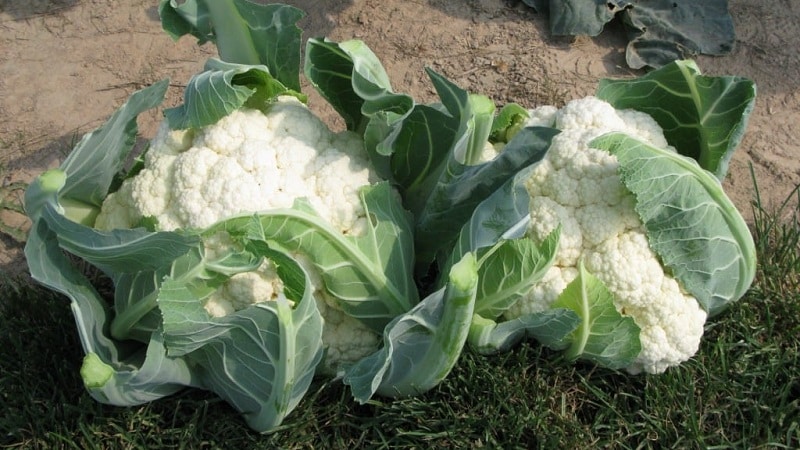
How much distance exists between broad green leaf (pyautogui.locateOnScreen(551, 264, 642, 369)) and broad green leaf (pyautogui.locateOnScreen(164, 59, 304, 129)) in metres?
1.01

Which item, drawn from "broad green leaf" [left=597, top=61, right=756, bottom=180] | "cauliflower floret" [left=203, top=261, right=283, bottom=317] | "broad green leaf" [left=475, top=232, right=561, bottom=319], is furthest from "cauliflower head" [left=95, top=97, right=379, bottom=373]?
"broad green leaf" [left=597, top=61, right=756, bottom=180]

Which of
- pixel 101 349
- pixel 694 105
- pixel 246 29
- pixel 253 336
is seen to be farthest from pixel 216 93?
pixel 694 105

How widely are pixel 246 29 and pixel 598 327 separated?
134cm

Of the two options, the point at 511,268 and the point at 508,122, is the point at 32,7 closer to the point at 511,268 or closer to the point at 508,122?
the point at 508,122

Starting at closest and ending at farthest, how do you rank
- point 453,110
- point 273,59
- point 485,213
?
point 485,213 < point 453,110 < point 273,59

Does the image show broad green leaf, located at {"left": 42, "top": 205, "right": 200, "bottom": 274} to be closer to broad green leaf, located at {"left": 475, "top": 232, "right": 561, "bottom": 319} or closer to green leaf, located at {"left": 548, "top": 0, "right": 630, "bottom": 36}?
broad green leaf, located at {"left": 475, "top": 232, "right": 561, "bottom": 319}

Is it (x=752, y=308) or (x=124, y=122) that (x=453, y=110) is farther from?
A: (x=752, y=308)

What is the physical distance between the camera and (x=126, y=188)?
2.30 meters

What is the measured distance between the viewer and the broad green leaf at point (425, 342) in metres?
1.88

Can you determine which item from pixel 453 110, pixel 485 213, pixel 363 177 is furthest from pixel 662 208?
pixel 363 177

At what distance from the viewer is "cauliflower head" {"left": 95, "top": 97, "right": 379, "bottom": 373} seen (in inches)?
83.1

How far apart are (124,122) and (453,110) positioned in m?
0.93

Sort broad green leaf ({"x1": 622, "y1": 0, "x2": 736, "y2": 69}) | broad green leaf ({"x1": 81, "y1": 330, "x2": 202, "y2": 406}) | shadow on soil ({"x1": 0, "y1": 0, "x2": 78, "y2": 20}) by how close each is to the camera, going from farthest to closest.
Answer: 1. shadow on soil ({"x1": 0, "y1": 0, "x2": 78, "y2": 20})
2. broad green leaf ({"x1": 622, "y1": 0, "x2": 736, "y2": 69})
3. broad green leaf ({"x1": 81, "y1": 330, "x2": 202, "y2": 406})

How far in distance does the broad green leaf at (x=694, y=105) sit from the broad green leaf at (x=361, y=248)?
799 mm
